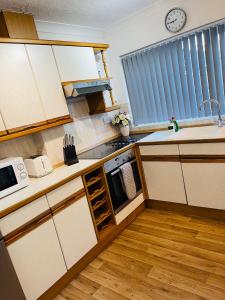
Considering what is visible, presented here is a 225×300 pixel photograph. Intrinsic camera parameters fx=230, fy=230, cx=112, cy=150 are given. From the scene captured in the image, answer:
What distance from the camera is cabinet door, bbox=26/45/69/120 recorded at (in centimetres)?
217

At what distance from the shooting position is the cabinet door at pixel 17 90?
1938 millimetres

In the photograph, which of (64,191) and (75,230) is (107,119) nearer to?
(64,191)

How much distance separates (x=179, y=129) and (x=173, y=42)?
1.11 metres

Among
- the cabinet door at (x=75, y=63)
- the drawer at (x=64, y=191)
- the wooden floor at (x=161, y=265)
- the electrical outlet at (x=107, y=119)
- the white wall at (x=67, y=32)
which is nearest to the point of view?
the wooden floor at (x=161, y=265)

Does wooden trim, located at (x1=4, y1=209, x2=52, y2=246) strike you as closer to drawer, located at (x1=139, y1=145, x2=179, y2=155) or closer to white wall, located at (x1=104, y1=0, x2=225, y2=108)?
drawer, located at (x1=139, y1=145, x2=179, y2=155)

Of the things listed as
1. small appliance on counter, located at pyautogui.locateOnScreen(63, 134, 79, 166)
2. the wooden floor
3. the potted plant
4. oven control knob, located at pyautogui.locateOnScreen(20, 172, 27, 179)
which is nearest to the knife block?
small appliance on counter, located at pyautogui.locateOnScreen(63, 134, 79, 166)

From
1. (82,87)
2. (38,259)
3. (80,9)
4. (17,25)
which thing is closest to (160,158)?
(82,87)

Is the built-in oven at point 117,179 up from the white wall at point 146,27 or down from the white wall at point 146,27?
down

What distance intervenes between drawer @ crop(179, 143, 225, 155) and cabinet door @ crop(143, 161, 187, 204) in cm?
19

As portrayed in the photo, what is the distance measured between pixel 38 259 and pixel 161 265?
3.50 ft

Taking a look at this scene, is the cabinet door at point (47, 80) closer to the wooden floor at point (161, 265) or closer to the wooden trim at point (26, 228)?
the wooden trim at point (26, 228)

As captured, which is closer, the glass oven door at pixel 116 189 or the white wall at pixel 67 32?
the glass oven door at pixel 116 189

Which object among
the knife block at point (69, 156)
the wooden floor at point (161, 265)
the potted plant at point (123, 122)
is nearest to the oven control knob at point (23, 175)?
the knife block at point (69, 156)

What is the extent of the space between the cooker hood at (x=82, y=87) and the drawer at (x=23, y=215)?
1136 mm
